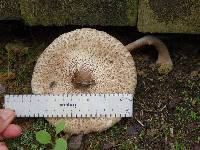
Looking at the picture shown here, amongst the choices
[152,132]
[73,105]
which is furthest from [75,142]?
[152,132]

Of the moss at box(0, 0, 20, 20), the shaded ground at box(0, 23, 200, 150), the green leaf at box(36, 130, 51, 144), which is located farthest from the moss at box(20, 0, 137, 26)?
the green leaf at box(36, 130, 51, 144)

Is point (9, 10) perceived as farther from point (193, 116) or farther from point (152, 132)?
point (193, 116)

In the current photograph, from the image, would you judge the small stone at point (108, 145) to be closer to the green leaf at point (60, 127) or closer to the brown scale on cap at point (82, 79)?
the green leaf at point (60, 127)

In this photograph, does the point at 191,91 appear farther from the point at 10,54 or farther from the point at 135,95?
the point at 10,54

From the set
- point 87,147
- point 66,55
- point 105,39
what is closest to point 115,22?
point 105,39

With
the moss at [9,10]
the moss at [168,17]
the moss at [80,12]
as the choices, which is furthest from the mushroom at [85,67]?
the moss at [9,10]

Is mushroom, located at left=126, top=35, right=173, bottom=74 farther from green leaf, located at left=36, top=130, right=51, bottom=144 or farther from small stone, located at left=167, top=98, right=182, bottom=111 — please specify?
green leaf, located at left=36, top=130, right=51, bottom=144
